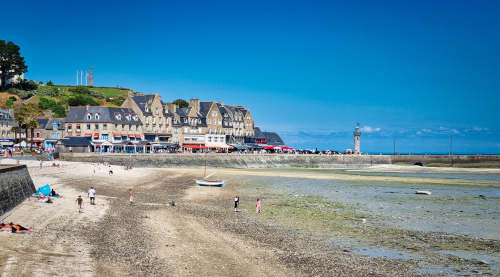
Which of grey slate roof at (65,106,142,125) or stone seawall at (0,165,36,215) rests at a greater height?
grey slate roof at (65,106,142,125)

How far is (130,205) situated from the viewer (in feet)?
103

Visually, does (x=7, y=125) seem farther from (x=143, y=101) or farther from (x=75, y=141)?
(x=143, y=101)

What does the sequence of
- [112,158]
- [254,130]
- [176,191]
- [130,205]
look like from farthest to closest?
[254,130], [112,158], [176,191], [130,205]

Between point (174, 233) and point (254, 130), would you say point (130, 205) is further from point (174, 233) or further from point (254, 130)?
point (254, 130)

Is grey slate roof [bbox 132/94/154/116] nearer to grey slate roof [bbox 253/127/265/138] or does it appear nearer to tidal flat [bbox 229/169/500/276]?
grey slate roof [bbox 253/127/265/138]

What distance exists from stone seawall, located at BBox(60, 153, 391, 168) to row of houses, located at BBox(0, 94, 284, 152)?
27.8 ft

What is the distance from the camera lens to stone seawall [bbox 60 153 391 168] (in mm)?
70250

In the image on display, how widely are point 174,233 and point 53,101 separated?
107746mm

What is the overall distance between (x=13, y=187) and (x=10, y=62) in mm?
108344

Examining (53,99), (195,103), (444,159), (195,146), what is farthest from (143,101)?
(444,159)

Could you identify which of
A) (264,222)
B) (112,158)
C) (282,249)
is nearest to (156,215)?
(264,222)

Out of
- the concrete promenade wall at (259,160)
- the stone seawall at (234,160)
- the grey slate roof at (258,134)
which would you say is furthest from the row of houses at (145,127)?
the concrete promenade wall at (259,160)

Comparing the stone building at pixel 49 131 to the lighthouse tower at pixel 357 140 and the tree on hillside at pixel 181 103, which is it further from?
the lighthouse tower at pixel 357 140

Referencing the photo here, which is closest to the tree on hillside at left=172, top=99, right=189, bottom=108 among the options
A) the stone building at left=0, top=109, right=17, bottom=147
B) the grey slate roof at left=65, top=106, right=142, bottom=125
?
the grey slate roof at left=65, top=106, right=142, bottom=125
